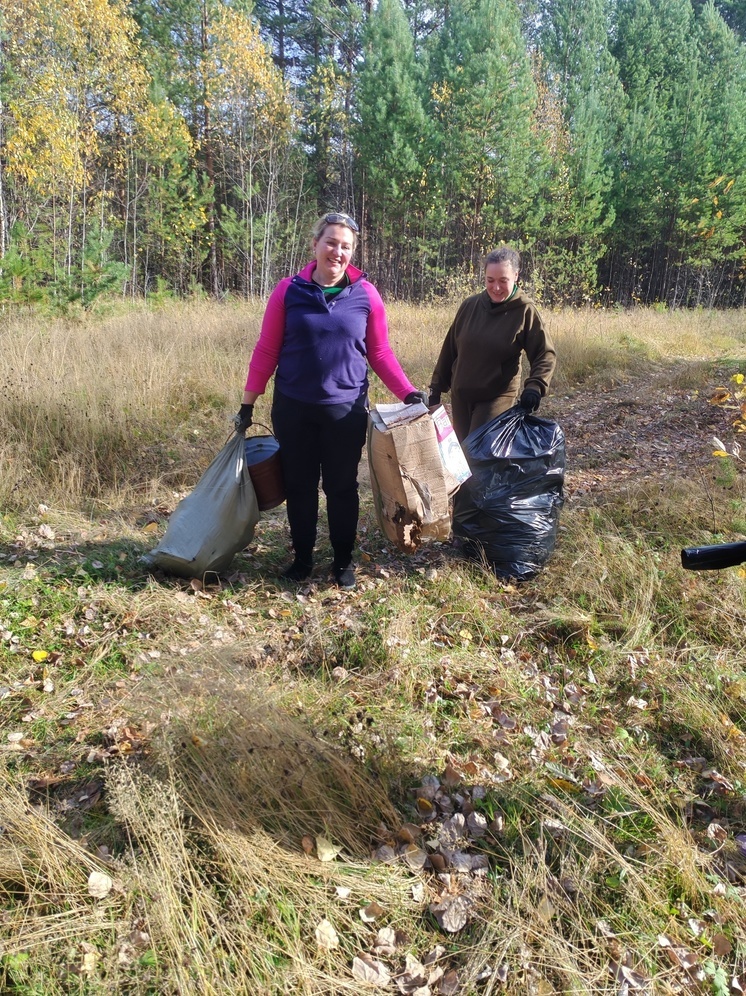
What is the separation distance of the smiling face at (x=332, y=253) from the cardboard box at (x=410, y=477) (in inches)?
27.6

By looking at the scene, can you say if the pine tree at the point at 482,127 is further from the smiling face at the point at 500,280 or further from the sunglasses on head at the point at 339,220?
the sunglasses on head at the point at 339,220

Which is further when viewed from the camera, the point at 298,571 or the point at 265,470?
the point at 298,571

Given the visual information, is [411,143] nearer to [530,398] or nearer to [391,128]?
[391,128]

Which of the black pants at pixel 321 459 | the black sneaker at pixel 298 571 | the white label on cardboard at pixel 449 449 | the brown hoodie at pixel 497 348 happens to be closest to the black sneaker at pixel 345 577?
the black pants at pixel 321 459

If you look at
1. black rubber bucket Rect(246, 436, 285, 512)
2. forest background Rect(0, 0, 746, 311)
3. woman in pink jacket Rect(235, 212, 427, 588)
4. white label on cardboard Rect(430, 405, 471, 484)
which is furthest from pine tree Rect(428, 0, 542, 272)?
black rubber bucket Rect(246, 436, 285, 512)

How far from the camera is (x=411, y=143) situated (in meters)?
17.9

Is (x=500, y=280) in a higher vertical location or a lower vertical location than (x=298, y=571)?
higher

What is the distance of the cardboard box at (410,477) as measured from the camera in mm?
3000

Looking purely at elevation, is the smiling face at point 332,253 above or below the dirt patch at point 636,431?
above

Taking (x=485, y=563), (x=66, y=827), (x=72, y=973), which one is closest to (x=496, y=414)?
(x=485, y=563)

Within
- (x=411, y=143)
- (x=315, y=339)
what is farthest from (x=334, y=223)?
(x=411, y=143)

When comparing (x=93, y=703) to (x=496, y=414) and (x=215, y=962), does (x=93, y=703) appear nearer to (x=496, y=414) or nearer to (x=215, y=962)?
(x=215, y=962)

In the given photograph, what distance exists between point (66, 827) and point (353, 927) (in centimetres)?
96

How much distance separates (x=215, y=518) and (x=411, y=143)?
18.1 metres
